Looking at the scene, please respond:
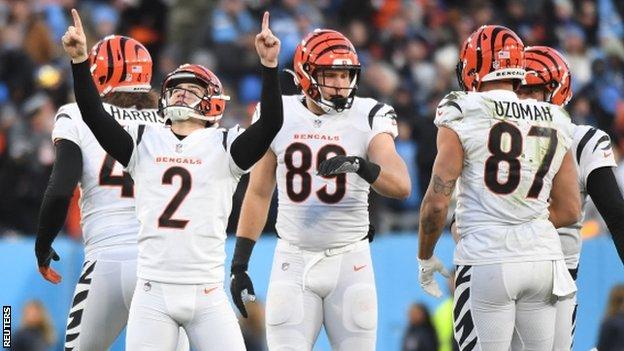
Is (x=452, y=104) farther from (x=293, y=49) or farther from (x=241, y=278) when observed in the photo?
(x=293, y=49)

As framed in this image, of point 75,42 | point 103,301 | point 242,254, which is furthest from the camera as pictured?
point 242,254

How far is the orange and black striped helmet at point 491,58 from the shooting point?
24.4 feet

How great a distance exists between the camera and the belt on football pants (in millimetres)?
7562

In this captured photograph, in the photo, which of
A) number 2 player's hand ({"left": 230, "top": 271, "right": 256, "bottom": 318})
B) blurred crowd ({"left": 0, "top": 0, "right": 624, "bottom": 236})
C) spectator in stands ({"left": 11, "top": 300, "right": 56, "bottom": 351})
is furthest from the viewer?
blurred crowd ({"left": 0, "top": 0, "right": 624, "bottom": 236})

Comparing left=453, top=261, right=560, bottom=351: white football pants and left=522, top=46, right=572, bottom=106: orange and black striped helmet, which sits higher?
left=522, top=46, right=572, bottom=106: orange and black striped helmet

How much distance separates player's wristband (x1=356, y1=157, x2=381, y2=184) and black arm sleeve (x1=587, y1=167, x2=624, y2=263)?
1.16m

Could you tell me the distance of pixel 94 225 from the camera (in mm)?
7676

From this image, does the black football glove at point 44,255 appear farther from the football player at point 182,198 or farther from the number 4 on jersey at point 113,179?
the football player at point 182,198

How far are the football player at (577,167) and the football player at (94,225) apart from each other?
6.94ft

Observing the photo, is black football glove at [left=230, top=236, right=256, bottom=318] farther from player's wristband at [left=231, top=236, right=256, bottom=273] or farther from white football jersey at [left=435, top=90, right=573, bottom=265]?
white football jersey at [left=435, top=90, right=573, bottom=265]

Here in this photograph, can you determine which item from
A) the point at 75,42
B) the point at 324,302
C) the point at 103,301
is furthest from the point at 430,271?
the point at 75,42

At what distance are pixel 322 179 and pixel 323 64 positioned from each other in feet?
2.03

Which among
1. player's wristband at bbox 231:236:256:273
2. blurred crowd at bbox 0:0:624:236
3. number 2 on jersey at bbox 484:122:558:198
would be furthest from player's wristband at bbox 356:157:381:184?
blurred crowd at bbox 0:0:624:236

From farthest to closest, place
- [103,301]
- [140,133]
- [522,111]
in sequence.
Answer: [103,301] < [522,111] < [140,133]
